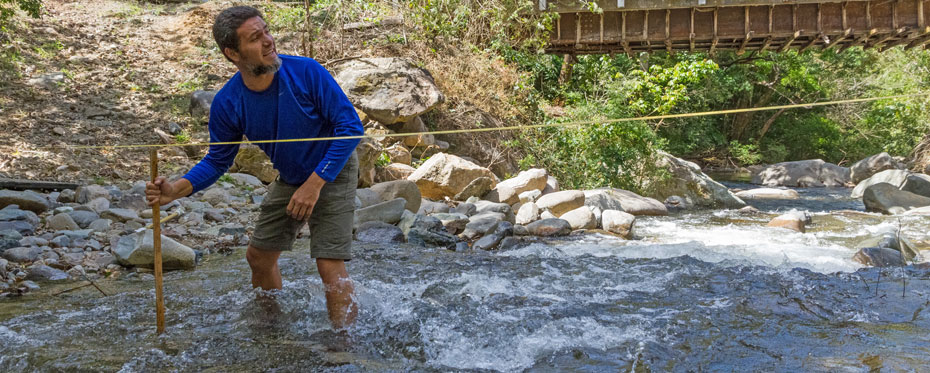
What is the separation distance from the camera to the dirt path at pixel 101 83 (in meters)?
9.07

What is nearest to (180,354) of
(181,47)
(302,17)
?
(302,17)

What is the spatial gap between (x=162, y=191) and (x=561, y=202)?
7153 millimetres

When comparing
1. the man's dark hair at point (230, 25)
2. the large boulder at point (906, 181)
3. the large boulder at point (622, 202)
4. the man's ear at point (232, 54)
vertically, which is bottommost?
the large boulder at point (906, 181)

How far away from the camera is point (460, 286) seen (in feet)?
16.7

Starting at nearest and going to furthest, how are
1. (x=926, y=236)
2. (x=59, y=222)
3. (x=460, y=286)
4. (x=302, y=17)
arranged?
(x=460, y=286)
(x=59, y=222)
(x=926, y=236)
(x=302, y=17)

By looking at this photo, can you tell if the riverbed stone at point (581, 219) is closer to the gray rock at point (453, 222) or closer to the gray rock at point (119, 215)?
the gray rock at point (453, 222)

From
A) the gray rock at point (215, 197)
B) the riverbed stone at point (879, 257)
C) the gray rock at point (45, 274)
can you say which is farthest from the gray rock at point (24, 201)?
the riverbed stone at point (879, 257)

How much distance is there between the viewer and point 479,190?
1050 centimetres

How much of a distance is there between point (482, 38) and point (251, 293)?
36.6ft

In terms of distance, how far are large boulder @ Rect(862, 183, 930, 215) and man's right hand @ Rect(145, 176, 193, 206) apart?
12.3 meters

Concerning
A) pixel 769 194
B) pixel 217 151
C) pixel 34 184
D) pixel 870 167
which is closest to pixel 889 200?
pixel 769 194

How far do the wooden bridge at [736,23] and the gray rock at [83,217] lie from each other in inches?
414

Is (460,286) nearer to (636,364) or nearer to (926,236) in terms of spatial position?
(636,364)

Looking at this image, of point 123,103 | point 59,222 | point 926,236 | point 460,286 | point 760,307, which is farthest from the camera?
point 123,103
